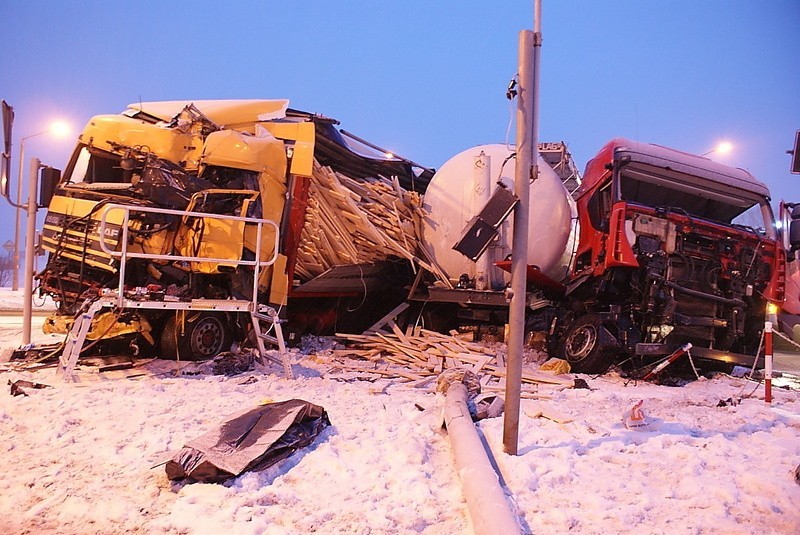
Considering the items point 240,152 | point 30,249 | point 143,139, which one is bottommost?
point 30,249

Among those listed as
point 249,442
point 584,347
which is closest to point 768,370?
point 584,347

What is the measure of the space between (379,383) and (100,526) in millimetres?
4047

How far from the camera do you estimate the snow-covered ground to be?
3.14m

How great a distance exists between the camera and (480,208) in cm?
921

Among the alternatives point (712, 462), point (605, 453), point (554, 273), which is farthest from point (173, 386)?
point (554, 273)

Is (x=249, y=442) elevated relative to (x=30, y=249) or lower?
lower

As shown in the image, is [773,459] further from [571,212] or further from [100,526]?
[571,212]

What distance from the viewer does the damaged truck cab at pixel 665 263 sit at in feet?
25.9

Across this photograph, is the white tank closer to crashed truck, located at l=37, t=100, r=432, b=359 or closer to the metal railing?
crashed truck, located at l=37, t=100, r=432, b=359

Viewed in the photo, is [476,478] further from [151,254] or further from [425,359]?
[425,359]

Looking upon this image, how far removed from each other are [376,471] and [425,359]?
473 centimetres

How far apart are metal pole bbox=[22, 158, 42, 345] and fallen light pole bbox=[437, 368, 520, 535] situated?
6.09 metres

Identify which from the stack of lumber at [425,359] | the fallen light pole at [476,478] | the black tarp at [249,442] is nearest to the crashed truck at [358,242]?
the stack of lumber at [425,359]

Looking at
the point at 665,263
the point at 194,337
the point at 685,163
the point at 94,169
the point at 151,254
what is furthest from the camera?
the point at 685,163
